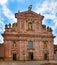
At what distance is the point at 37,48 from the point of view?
209ft

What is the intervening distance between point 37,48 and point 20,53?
13.5ft

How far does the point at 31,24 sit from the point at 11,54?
8400 mm

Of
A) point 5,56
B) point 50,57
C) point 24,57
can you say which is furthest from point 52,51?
point 5,56

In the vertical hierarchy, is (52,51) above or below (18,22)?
below

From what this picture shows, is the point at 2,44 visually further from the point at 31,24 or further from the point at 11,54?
the point at 31,24

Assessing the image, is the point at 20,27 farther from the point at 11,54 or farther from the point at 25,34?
the point at 11,54

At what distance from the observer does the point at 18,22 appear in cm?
6438

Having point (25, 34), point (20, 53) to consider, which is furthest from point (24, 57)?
point (25, 34)

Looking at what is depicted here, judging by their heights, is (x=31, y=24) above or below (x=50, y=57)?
above

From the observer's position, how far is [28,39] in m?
63.7

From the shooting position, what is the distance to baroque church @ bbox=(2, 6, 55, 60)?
62656 millimetres

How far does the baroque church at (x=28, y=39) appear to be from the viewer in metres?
62.7

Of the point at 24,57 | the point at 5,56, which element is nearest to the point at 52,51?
the point at 24,57

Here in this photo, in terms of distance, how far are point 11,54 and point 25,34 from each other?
18.2 feet
